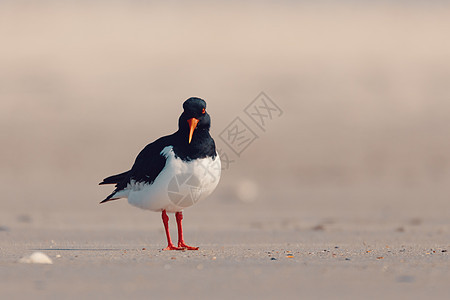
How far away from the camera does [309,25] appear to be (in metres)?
43.3

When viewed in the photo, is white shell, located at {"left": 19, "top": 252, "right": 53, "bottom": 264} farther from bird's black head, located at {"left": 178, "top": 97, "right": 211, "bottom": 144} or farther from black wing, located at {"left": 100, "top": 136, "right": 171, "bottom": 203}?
bird's black head, located at {"left": 178, "top": 97, "right": 211, "bottom": 144}

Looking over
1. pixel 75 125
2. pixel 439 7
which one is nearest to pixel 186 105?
pixel 75 125

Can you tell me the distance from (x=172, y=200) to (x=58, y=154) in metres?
11.6

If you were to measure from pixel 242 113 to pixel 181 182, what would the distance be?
1440 cm

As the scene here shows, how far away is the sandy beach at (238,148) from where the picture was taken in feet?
20.6

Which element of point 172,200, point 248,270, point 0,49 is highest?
point 0,49

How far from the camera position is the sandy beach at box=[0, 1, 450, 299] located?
20.6 feet

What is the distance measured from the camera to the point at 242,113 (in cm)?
2216

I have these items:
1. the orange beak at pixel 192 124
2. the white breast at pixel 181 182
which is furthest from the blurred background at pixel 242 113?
the orange beak at pixel 192 124

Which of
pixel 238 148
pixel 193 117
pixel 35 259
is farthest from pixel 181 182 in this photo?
pixel 238 148

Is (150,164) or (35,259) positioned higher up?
(150,164)

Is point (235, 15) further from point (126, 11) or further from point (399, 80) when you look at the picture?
point (399, 80)

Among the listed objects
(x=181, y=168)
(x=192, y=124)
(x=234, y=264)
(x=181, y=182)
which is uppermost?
(x=192, y=124)

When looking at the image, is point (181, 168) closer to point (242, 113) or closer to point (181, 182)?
point (181, 182)
